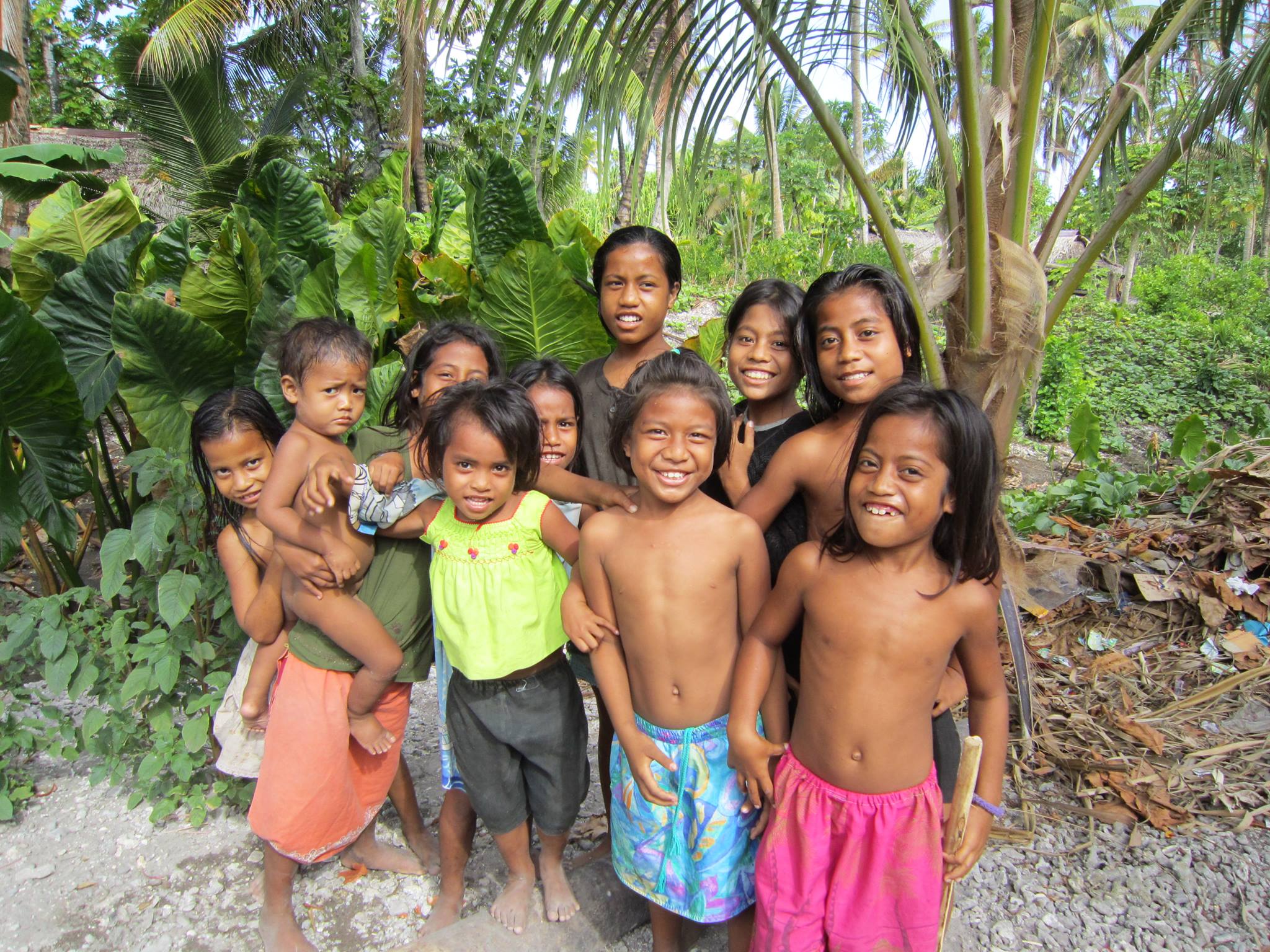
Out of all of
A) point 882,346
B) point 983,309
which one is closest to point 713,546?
point 882,346

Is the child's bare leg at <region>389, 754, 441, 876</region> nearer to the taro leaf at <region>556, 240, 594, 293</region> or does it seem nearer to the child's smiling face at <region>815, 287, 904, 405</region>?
the child's smiling face at <region>815, 287, 904, 405</region>

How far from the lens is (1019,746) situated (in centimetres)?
283

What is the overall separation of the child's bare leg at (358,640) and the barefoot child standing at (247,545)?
0.15 metres

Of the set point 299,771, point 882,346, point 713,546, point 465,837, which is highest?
point 882,346

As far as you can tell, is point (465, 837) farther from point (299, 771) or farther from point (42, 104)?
point (42, 104)

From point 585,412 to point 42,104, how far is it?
18753 millimetres

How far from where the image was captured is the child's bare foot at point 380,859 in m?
2.36

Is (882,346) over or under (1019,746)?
over

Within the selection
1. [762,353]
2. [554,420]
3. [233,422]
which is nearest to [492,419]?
[554,420]

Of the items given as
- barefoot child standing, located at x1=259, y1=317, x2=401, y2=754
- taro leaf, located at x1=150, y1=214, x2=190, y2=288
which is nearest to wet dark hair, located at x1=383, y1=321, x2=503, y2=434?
barefoot child standing, located at x1=259, y1=317, x2=401, y2=754

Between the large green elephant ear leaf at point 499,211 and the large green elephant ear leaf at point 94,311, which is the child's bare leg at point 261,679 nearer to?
the large green elephant ear leaf at point 94,311

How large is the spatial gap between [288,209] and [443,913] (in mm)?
2925

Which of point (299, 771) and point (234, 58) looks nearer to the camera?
point (299, 771)

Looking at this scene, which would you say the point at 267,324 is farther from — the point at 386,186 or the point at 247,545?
the point at 386,186
